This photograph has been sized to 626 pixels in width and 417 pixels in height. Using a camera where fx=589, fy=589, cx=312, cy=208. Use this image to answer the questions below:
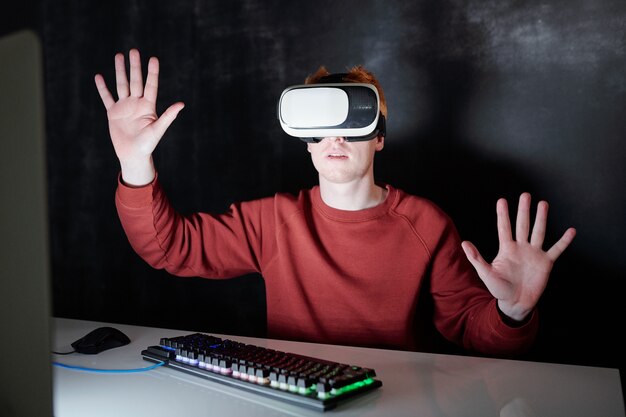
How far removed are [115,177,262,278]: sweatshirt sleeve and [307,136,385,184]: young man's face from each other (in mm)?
308

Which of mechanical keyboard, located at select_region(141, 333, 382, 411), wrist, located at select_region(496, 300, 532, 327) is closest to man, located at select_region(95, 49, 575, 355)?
wrist, located at select_region(496, 300, 532, 327)

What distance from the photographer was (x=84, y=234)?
9.09 feet

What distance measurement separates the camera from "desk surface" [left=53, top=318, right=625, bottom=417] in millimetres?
955

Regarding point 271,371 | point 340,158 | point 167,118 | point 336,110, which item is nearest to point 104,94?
point 167,118

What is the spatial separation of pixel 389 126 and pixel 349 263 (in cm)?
62

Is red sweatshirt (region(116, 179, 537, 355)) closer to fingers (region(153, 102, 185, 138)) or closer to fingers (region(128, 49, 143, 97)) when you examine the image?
fingers (region(153, 102, 185, 138))

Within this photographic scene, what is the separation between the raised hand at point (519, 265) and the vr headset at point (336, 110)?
394mm

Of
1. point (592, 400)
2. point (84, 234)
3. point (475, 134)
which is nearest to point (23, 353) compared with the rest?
point (592, 400)

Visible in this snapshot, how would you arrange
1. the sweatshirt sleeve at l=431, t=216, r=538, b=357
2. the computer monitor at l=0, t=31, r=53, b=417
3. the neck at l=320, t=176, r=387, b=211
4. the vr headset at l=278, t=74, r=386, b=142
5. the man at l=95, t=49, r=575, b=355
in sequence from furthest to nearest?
the neck at l=320, t=176, r=387, b=211
the man at l=95, t=49, r=575, b=355
the sweatshirt sleeve at l=431, t=216, r=538, b=357
the vr headset at l=278, t=74, r=386, b=142
the computer monitor at l=0, t=31, r=53, b=417

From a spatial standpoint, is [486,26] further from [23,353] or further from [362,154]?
[23,353]

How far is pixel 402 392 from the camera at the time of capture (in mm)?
1036

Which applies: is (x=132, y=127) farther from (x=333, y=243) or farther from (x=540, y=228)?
(x=540, y=228)

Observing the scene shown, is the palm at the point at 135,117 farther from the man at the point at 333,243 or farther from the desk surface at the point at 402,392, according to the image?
the desk surface at the point at 402,392

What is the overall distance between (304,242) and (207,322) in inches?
36.1
